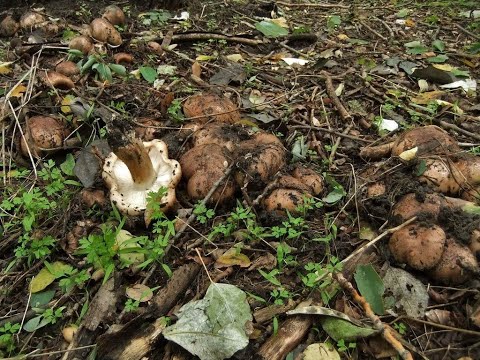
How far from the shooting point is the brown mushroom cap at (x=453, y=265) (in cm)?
236

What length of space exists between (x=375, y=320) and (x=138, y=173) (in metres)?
1.86

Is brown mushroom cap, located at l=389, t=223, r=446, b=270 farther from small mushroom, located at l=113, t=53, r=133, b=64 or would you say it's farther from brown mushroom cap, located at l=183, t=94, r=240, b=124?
small mushroom, located at l=113, t=53, r=133, b=64

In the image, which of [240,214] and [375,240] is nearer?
[375,240]

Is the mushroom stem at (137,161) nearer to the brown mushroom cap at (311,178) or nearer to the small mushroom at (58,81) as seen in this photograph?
the brown mushroom cap at (311,178)

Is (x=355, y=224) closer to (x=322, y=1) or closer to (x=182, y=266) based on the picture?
(x=182, y=266)

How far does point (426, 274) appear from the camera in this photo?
248cm

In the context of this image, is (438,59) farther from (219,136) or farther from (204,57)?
(219,136)

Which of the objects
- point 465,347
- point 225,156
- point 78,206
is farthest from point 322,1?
point 465,347

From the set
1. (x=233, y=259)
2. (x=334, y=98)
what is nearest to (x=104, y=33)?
(x=334, y=98)

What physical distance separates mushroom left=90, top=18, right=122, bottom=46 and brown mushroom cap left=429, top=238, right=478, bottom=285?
410cm

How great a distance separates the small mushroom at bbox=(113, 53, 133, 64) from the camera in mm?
4641

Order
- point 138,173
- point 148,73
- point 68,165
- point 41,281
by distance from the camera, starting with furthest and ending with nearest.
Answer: point 148,73
point 68,165
point 138,173
point 41,281

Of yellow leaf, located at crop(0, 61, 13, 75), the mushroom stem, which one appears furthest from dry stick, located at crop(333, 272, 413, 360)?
yellow leaf, located at crop(0, 61, 13, 75)

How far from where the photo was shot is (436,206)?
2607 millimetres
